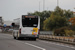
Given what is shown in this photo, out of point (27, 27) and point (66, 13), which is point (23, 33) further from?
point (66, 13)

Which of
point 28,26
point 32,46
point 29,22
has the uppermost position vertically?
point 29,22

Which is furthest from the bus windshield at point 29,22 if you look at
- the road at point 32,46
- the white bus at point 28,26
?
the road at point 32,46

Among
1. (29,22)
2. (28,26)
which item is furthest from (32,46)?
(29,22)

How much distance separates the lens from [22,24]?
104 feet

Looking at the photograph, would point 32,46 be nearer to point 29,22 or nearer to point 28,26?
point 28,26

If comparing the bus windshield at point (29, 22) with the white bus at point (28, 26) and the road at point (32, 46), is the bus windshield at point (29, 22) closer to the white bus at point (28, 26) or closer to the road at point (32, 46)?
the white bus at point (28, 26)

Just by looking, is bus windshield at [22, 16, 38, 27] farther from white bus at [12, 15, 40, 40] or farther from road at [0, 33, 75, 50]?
road at [0, 33, 75, 50]

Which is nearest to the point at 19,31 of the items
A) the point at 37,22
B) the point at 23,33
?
the point at 23,33

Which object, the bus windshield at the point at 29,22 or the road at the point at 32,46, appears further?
the bus windshield at the point at 29,22

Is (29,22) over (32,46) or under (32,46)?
Answer: over

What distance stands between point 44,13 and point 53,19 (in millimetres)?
31501

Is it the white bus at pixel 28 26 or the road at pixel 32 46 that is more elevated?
the white bus at pixel 28 26

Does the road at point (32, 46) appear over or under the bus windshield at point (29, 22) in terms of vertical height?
under

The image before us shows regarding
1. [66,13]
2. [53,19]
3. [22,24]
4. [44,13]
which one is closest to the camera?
[22,24]
